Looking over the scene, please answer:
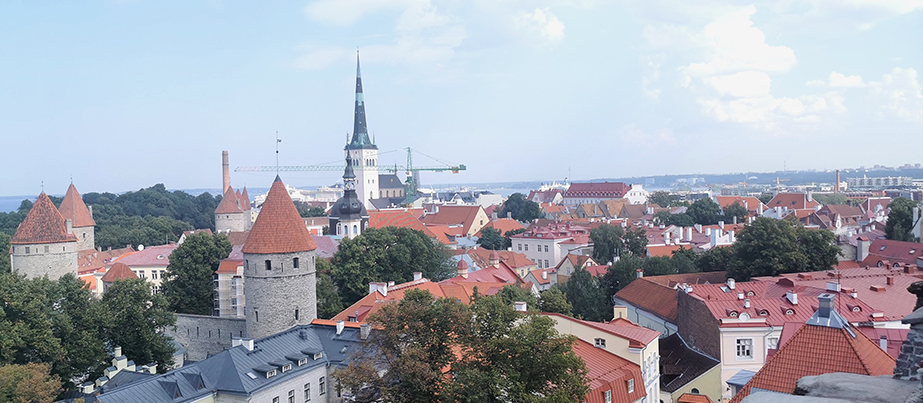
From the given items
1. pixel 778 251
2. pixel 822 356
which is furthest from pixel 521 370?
pixel 778 251

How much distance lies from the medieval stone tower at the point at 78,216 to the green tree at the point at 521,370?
2106 inches

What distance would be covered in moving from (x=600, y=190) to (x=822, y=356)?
146333 millimetres

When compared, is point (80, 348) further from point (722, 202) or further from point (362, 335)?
point (722, 202)

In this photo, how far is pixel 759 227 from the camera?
40.2 m

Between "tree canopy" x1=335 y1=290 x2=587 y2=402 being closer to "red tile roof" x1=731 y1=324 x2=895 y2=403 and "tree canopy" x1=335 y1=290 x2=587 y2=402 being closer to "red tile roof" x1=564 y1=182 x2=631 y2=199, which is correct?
"red tile roof" x1=731 y1=324 x2=895 y2=403

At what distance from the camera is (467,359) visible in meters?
19.2

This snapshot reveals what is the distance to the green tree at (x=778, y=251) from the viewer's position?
130 feet

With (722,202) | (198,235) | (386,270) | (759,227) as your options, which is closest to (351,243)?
(386,270)

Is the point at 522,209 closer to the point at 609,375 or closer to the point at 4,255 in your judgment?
the point at 4,255

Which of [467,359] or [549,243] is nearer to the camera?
[467,359]

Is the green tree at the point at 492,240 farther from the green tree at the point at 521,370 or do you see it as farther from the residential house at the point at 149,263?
the green tree at the point at 521,370

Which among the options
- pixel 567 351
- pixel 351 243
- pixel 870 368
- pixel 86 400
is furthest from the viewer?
pixel 351 243

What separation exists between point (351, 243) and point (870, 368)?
104ft

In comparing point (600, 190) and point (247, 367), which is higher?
point (600, 190)
